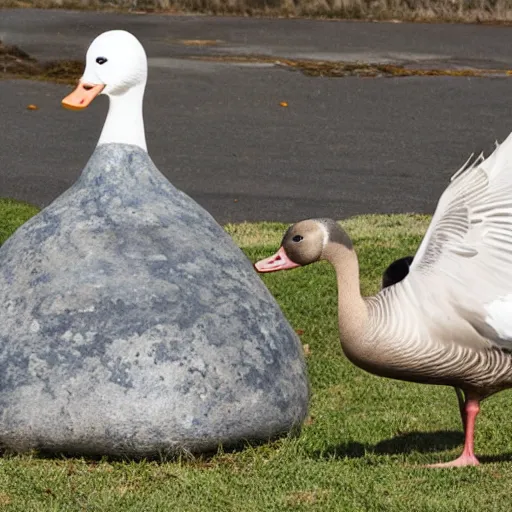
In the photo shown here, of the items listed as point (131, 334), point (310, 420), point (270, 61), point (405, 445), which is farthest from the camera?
point (270, 61)

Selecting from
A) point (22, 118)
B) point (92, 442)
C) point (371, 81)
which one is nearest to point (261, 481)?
point (92, 442)

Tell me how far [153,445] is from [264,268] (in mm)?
790

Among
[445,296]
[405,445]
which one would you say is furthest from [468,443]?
[445,296]

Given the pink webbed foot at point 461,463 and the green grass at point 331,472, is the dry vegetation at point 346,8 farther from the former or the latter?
the pink webbed foot at point 461,463

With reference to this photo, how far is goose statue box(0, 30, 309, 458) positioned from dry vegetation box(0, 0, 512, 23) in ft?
55.6

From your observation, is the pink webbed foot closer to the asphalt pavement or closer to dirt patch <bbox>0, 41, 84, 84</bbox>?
the asphalt pavement

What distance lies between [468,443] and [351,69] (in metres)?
12.2

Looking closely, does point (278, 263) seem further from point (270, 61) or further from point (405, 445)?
point (270, 61)

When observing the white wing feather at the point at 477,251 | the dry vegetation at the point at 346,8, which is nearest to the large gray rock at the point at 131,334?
the white wing feather at the point at 477,251

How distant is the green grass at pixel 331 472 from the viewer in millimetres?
4641

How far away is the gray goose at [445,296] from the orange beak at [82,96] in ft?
3.19

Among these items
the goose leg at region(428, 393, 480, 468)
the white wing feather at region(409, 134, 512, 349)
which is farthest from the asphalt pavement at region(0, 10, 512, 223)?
the white wing feather at region(409, 134, 512, 349)

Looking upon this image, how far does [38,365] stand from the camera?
16.1 ft

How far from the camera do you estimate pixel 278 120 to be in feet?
46.8
